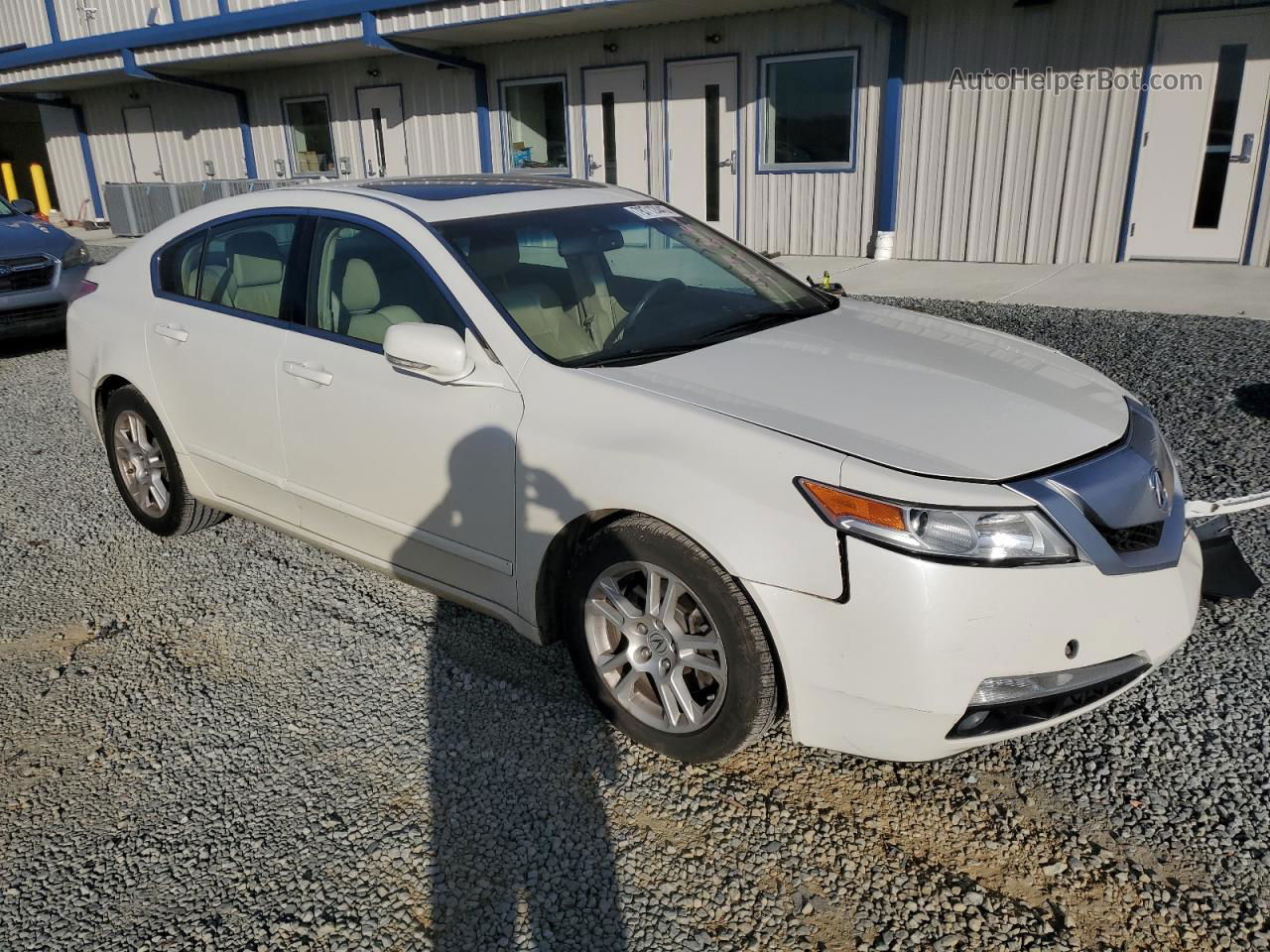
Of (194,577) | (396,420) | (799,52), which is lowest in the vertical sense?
(194,577)

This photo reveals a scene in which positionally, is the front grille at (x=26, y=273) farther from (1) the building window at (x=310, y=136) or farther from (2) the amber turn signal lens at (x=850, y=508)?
(1) the building window at (x=310, y=136)

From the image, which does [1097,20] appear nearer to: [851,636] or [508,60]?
[508,60]

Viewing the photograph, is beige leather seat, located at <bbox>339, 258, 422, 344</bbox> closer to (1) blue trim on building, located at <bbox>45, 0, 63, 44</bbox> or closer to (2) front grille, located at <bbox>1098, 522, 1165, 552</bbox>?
(2) front grille, located at <bbox>1098, 522, 1165, 552</bbox>

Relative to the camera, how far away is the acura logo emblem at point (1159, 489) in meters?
2.73

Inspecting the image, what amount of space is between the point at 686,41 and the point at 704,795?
1218 cm

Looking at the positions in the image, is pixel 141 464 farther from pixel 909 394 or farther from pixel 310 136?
pixel 310 136

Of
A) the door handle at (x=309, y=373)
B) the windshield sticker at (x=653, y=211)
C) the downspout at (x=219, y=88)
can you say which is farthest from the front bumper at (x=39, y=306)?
the downspout at (x=219, y=88)

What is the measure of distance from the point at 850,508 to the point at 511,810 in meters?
1.29

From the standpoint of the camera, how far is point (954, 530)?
7.78 ft

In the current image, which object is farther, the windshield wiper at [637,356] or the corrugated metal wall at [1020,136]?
the corrugated metal wall at [1020,136]

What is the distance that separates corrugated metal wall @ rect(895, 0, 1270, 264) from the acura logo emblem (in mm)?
9227

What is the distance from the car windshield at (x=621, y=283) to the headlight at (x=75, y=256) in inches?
292

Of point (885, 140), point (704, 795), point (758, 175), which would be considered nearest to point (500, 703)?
point (704, 795)

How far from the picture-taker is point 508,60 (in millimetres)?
14906
